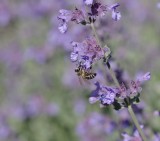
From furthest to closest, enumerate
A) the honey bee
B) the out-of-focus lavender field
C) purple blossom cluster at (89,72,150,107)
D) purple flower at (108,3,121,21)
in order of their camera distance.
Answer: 1. the out-of-focus lavender field
2. the honey bee
3. purple blossom cluster at (89,72,150,107)
4. purple flower at (108,3,121,21)

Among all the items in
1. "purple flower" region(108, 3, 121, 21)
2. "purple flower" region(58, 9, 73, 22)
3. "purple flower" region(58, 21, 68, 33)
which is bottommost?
"purple flower" region(108, 3, 121, 21)

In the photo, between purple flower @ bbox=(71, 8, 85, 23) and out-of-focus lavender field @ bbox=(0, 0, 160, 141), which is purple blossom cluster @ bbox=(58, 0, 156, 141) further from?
out-of-focus lavender field @ bbox=(0, 0, 160, 141)

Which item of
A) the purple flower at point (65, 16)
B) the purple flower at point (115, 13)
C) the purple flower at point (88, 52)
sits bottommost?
the purple flower at point (88, 52)

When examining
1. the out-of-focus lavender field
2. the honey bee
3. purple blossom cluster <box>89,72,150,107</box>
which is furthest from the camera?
the out-of-focus lavender field

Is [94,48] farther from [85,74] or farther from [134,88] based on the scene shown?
[85,74]

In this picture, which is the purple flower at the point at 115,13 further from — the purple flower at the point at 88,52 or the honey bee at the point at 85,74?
the honey bee at the point at 85,74

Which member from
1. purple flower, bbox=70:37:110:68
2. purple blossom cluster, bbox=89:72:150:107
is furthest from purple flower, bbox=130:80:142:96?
purple flower, bbox=70:37:110:68

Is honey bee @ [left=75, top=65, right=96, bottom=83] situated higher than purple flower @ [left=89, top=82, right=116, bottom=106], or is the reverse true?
honey bee @ [left=75, top=65, right=96, bottom=83]

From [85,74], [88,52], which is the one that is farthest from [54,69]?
[88,52]

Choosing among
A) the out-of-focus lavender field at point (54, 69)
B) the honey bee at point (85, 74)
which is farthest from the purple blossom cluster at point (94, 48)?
the out-of-focus lavender field at point (54, 69)
